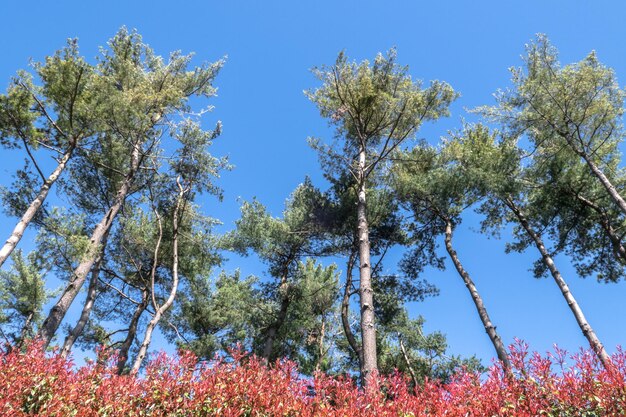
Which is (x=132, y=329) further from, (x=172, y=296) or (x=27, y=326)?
(x=27, y=326)

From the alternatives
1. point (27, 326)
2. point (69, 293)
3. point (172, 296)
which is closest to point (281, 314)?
point (172, 296)

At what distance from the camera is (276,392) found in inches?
160

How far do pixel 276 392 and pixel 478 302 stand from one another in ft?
29.3

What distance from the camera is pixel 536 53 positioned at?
1237cm

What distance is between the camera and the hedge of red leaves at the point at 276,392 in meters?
3.30

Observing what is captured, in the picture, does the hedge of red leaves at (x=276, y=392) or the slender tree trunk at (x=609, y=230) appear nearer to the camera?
the hedge of red leaves at (x=276, y=392)

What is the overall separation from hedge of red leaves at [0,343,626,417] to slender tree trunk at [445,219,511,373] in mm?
6297

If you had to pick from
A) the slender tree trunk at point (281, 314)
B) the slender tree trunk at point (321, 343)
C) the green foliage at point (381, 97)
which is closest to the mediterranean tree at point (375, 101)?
the green foliage at point (381, 97)

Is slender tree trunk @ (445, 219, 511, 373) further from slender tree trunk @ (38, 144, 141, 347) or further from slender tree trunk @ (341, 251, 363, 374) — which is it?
slender tree trunk @ (38, 144, 141, 347)

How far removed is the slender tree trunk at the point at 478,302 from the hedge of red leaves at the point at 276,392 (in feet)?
20.7

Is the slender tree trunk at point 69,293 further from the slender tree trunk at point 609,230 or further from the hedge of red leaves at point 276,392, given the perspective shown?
the slender tree trunk at point 609,230

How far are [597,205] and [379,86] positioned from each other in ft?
29.8

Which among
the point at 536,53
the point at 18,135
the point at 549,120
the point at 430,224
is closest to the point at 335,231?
the point at 430,224

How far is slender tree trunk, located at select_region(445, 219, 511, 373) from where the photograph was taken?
10.0 metres
